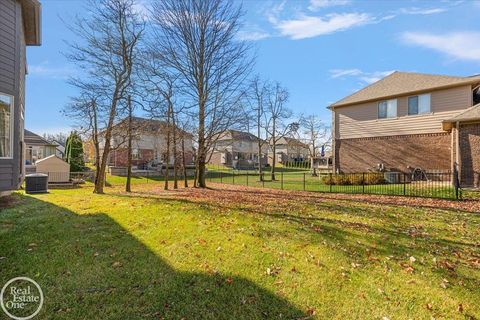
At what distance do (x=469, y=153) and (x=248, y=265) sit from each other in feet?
50.4

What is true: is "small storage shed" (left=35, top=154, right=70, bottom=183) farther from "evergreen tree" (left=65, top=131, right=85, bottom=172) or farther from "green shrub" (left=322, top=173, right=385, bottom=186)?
"green shrub" (left=322, top=173, right=385, bottom=186)

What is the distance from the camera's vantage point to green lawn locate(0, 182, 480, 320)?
12.3 feet

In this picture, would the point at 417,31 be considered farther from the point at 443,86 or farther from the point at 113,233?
the point at 113,233

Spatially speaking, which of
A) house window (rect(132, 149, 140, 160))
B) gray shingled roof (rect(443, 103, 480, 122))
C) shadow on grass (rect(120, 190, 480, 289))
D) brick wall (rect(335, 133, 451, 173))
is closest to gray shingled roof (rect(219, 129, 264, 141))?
brick wall (rect(335, 133, 451, 173))

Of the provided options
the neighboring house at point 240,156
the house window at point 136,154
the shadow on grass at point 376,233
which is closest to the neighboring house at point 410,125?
the shadow on grass at point 376,233

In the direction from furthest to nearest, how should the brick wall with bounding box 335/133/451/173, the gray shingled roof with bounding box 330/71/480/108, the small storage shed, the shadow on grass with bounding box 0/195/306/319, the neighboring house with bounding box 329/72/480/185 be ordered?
1. the small storage shed
2. the brick wall with bounding box 335/133/451/173
3. the gray shingled roof with bounding box 330/71/480/108
4. the neighboring house with bounding box 329/72/480/185
5. the shadow on grass with bounding box 0/195/306/319

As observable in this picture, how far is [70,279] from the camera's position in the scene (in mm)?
4441

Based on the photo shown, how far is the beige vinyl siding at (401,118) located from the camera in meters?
17.6

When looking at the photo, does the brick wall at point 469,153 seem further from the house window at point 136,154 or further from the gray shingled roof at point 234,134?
the house window at point 136,154

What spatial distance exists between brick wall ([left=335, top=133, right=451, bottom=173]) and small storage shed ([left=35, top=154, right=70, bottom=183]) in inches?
898

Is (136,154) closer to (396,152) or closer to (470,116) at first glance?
(396,152)

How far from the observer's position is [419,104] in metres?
19.2

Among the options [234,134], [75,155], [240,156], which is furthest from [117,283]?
[240,156]

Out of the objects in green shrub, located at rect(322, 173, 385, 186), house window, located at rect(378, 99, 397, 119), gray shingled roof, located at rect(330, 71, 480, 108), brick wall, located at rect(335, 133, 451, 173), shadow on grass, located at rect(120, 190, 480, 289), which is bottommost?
shadow on grass, located at rect(120, 190, 480, 289)
